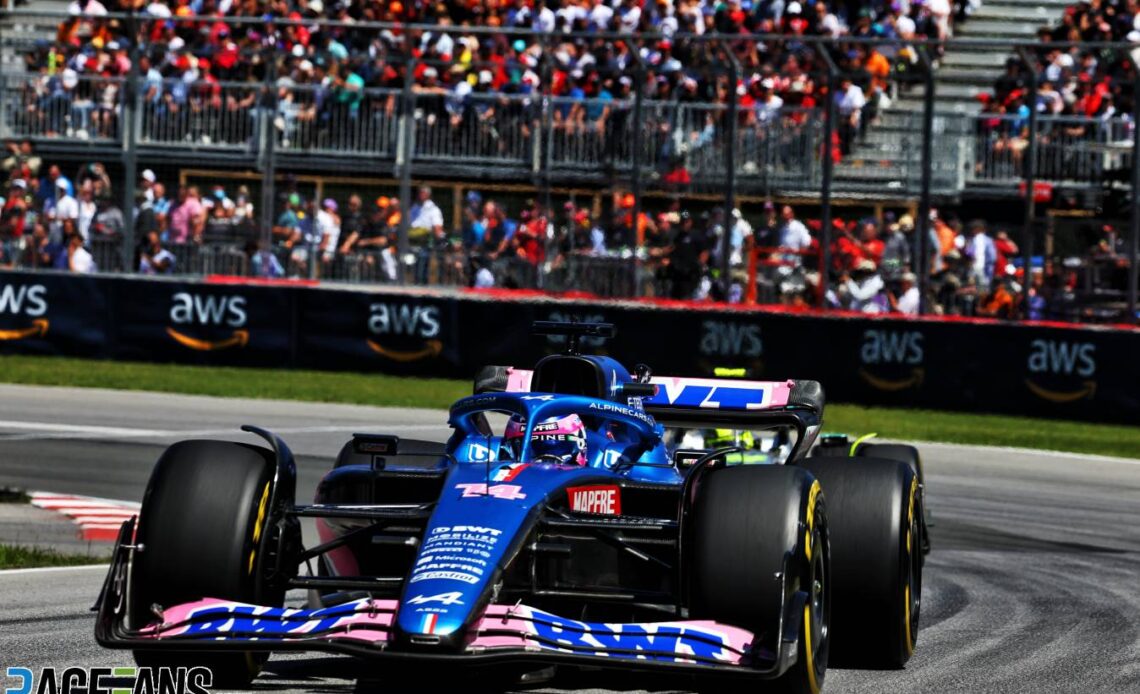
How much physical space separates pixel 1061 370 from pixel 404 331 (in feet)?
25.2

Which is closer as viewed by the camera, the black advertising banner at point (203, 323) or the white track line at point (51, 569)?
the white track line at point (51, 569)

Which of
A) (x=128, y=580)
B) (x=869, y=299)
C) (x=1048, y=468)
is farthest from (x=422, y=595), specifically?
(x=869, y=299)

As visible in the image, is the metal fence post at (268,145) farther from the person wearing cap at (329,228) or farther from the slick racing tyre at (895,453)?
the slick racing tyre at (895,453)

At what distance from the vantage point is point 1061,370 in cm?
2069

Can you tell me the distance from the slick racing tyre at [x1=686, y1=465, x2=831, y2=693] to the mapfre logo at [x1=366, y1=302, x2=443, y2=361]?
52.7 feet

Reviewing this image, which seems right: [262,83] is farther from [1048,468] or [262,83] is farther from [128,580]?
[128,580]

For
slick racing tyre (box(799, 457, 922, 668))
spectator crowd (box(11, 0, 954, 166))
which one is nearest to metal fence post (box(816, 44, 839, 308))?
spectator crowd (box(11, 0, 954, 166))

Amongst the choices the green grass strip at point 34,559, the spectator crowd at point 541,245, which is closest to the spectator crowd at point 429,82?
the spectator crowd at point 541,245

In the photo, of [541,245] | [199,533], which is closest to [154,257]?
[541,245]

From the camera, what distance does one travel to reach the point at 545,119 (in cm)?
2278

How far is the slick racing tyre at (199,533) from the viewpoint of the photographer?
701 centimetres

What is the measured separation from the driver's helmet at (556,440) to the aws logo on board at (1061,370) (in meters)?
13.2

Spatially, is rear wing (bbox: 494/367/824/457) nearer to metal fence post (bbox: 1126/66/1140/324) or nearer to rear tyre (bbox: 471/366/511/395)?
rear tyre (bbox: 471/366/511/395)

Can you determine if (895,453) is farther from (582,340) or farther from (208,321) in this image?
(208,321)
